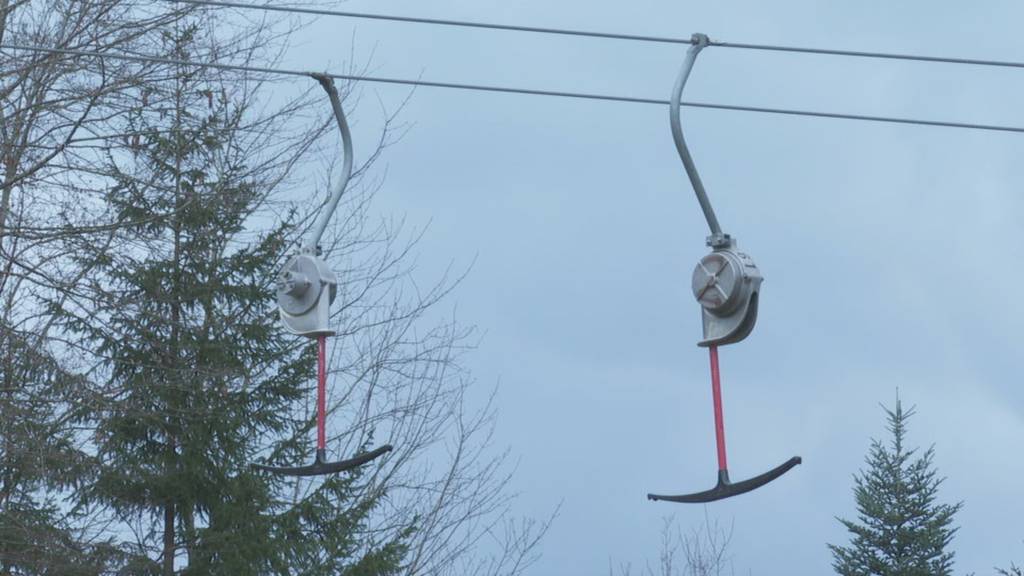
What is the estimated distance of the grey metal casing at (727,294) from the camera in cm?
711

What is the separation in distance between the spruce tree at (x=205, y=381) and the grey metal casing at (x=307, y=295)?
5.99 meters

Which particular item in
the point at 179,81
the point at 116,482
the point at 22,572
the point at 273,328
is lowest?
the point at 22,572

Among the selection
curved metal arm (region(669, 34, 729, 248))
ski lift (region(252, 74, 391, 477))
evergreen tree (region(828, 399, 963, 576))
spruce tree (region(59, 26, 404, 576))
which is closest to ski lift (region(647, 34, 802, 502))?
curved metal arm (region(669, 34, 729, 248))

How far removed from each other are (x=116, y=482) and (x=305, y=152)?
150 inches

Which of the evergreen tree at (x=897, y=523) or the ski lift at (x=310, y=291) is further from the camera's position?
the evergreen tree at (x=897, y=523)

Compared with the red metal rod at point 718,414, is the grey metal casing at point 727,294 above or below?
above

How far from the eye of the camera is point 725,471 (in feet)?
22.5

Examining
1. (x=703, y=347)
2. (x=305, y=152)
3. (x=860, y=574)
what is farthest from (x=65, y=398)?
(x=860, y=574)

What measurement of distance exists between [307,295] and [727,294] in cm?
206

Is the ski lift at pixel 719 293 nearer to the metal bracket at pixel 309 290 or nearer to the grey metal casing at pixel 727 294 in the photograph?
the grey metal casing at pixel 727 294

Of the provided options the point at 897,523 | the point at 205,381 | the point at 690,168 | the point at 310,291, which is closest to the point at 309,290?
the point at 310,291

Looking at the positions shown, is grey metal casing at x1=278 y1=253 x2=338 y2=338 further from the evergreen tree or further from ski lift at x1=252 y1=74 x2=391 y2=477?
the evergreen tree

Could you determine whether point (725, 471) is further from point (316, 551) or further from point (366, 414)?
point (366, 414)

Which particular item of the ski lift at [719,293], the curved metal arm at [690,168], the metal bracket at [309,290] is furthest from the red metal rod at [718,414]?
the metal bracket at [309,290]
